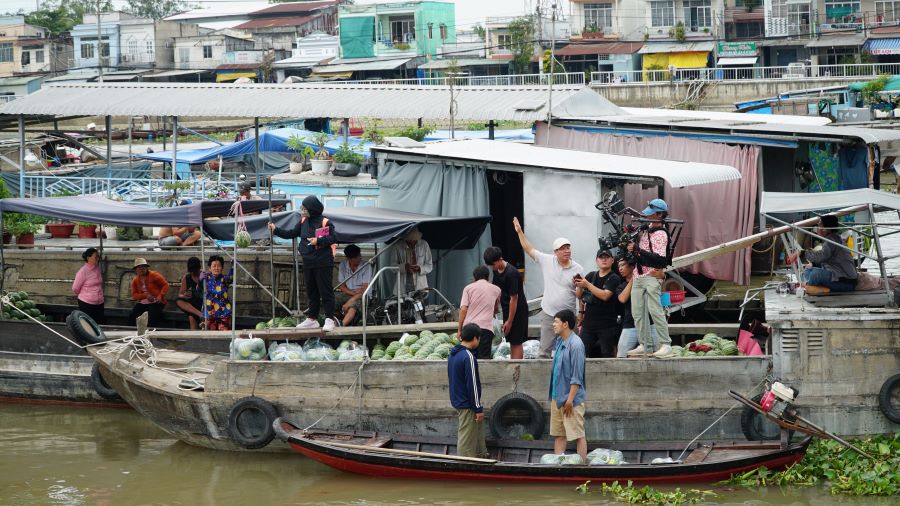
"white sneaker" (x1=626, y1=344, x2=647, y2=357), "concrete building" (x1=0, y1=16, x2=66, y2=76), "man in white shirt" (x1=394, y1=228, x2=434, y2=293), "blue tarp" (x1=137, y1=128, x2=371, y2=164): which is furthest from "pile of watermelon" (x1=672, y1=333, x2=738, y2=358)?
"concrete building" (x1=0, y1=16, x2=66, y2=76)

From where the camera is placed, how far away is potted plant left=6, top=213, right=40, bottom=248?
1647 centimetres

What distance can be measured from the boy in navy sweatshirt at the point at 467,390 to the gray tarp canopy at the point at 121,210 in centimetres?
426

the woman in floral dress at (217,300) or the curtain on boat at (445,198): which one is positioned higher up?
the curtain on boat at (445,198)

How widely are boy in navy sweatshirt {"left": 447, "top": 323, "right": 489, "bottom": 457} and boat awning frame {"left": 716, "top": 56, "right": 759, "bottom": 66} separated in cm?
4704

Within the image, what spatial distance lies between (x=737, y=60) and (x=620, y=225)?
45.3 m

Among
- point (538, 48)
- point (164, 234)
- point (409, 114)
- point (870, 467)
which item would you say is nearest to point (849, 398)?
point (870, 467)

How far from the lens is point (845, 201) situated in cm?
1089

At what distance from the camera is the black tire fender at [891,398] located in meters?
10.1

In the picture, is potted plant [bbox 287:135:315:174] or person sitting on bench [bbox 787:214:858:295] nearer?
person sitting on bench [bbox 787:214:858:295]

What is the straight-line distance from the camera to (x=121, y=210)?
44.4 feet

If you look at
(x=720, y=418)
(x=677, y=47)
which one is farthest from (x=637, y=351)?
(x=677, y=47)

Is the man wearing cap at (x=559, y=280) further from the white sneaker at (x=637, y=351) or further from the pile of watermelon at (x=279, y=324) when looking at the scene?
the pile of watermelon at (x=279, y=324)

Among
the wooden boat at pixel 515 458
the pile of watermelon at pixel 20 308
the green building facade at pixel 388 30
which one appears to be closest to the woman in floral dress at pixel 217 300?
the pile of watermelon at pixel 20 308

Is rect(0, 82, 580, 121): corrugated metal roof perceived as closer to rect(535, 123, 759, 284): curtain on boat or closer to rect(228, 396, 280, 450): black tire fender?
rect(535, 123, 759, 284): curtain on boat
